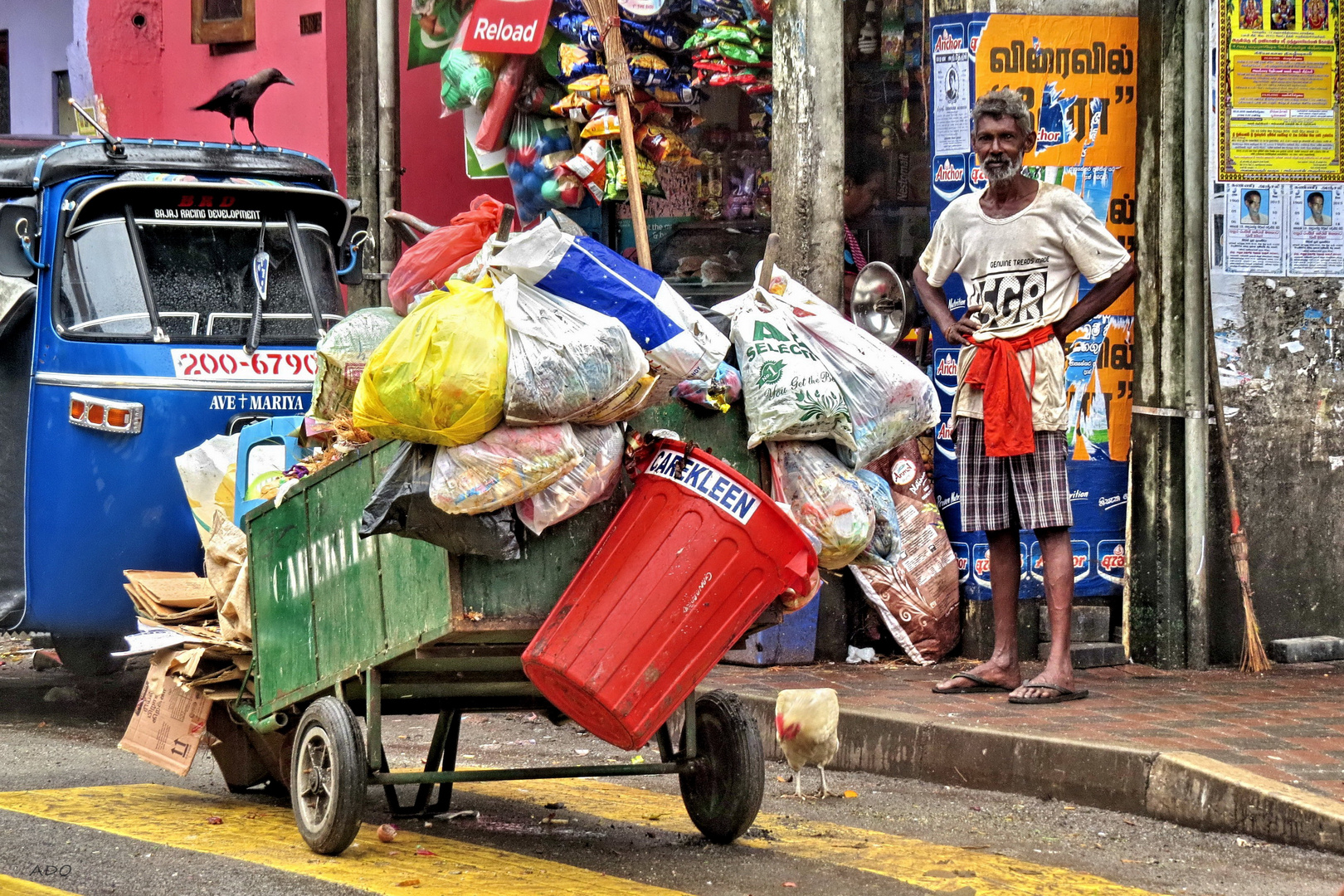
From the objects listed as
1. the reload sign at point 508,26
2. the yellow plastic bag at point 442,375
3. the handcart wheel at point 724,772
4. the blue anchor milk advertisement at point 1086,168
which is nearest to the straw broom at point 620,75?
the reload sign at point 508,26

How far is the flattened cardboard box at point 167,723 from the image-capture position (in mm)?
5629

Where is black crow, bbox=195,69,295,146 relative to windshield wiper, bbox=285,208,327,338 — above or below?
above

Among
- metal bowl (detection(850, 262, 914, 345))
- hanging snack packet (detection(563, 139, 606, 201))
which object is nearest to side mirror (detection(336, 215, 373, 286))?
hanging snack packet (detection(563, 139, 606, 201))

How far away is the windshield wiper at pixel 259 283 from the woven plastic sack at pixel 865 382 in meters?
3.69

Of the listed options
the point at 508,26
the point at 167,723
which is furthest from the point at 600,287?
the point at 508,26

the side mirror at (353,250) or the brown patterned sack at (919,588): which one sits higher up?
the side mirror at (353,250)

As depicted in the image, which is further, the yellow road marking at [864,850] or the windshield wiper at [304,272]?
the windshield wiper at [304,272]

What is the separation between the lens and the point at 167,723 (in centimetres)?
569

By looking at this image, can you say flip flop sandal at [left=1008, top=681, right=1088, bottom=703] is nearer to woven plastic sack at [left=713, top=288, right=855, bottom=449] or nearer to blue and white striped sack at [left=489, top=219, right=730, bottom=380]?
woven plastic sack at [left=713, top=288, right=855, bottom=449]

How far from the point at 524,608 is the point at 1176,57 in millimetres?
4371

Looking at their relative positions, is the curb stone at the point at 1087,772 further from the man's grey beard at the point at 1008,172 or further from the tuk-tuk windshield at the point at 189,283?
the tuk-tuk windshield at the point at 189,283

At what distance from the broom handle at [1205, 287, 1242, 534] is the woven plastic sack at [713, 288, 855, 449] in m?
3.26

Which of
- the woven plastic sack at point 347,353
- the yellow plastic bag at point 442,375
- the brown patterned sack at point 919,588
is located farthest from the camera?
the brown patterned sack at point 919,588

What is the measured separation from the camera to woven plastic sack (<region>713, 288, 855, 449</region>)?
4570 mm
